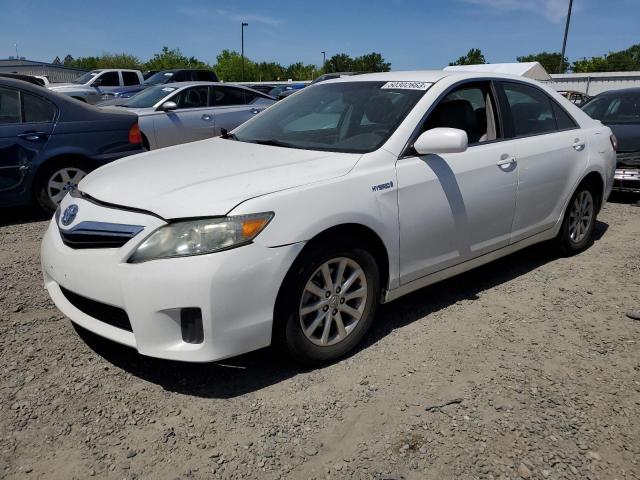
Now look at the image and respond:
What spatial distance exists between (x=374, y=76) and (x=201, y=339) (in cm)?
245

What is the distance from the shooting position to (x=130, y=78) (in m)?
20.0

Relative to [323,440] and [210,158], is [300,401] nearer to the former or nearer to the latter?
[323,440]

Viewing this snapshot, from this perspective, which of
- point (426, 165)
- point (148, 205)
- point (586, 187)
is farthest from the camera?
point (586, 187)

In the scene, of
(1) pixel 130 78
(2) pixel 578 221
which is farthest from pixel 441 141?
(1) pixel 130 78

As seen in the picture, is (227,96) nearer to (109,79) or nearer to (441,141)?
(441,141)

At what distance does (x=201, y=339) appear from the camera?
2.62 m

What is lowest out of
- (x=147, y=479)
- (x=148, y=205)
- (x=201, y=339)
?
(x=147, y=479)

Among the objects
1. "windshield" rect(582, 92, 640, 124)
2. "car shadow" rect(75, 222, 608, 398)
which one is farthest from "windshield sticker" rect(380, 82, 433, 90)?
"windshield" rect(582, 92, 640, 124)

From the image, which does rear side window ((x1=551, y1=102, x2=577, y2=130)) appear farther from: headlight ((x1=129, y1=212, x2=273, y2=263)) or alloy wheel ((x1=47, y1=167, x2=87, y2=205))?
alloy wheel ((x1=47, y1=167, x2=87, y2=205))

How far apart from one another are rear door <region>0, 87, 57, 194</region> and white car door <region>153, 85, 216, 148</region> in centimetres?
295

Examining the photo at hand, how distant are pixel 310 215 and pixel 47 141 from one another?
4417 mm

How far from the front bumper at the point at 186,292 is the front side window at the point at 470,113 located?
154 centimetres

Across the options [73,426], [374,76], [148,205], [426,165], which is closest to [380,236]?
[426,165]

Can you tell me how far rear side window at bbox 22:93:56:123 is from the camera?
5.98m
